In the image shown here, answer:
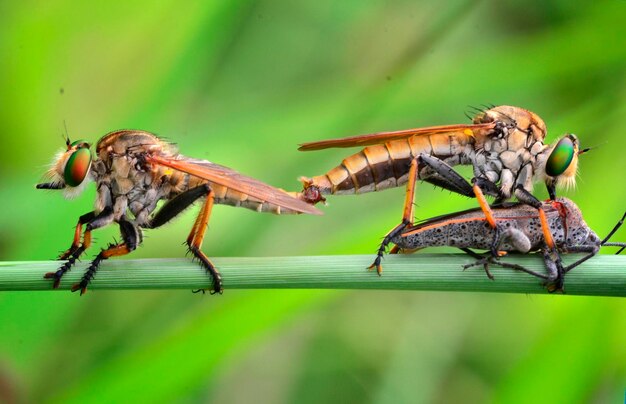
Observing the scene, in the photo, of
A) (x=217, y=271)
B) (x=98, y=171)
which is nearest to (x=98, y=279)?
(x=217, y=271)

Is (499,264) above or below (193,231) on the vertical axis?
above

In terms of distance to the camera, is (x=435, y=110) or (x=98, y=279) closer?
(x=98, y=279)

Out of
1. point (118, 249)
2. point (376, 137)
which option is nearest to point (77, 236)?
point (118, 249)

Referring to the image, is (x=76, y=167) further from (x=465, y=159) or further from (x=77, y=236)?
(x=465, y=159)

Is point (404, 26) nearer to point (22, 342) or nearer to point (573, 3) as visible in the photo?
point (573, 3)

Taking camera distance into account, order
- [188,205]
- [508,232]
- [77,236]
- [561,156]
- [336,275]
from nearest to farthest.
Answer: [336,275] < [508,232] < [77,236] < [188,205] < [561,156]

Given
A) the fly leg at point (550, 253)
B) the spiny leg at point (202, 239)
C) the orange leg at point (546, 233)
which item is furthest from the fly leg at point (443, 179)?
the spiny leg at point (202, 239)

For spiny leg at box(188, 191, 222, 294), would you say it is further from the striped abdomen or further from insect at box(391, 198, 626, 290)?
insect at box(391, 198, 626, 290)

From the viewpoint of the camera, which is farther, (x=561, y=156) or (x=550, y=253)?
(x=561, y=156)
